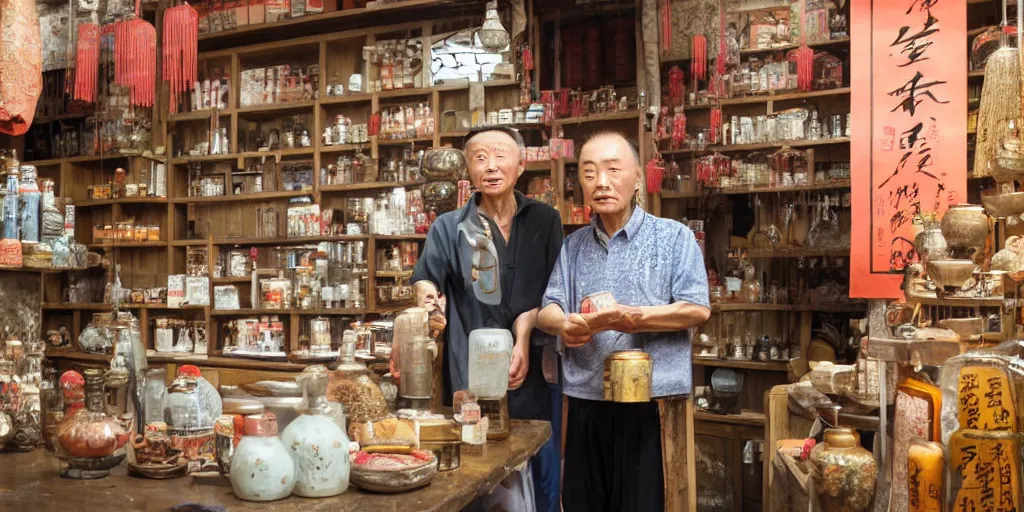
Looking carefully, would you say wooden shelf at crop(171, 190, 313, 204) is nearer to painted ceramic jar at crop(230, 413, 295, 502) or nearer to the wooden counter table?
the wooden counter table

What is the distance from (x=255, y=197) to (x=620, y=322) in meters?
4.44

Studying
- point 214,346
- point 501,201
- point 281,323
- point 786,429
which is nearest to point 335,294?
point 281,323

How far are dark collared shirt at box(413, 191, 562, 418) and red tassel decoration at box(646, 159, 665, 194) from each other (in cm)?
219

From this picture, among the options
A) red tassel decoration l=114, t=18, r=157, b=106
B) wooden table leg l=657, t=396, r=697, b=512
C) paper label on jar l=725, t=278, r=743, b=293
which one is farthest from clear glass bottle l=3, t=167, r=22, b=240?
paper label on jar l=725, t=278, r=743, b=293

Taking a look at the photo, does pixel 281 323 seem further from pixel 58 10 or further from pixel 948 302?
pixel 948 302

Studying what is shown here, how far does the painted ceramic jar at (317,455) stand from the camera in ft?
4.78

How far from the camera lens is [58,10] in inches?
269

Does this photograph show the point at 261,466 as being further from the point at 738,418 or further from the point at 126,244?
the point at 126,244

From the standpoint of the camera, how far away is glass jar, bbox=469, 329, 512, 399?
198 centimetres

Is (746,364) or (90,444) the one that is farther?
(746,364)

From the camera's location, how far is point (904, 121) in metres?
3.24

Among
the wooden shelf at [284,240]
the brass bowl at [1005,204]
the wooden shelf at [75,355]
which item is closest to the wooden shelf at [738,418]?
the wooden shelf at [284,240]

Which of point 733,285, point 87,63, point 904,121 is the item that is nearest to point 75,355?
point 87,63

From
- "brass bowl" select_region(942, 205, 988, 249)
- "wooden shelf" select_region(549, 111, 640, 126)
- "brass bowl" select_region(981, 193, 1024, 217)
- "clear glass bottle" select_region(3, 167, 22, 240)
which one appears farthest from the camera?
"wooden shelf" select_region(549, 111, 640, 126)
